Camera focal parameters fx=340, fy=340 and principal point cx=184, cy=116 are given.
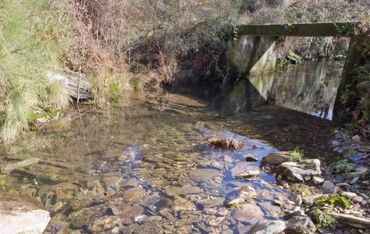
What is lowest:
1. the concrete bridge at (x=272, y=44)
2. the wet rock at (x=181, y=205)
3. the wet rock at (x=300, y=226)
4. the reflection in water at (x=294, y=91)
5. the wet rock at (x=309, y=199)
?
the wet rock at (x=181, y=205)

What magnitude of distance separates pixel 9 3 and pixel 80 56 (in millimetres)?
3543

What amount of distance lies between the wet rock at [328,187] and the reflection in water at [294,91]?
3.73 meters

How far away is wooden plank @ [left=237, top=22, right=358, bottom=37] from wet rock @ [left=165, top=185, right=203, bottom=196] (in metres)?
5.30

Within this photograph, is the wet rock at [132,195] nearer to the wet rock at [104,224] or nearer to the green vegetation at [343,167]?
the wet rock at [104,224]

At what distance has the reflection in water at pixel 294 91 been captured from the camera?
8773 millimetres

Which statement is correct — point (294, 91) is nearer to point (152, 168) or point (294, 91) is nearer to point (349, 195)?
point (152, 168)

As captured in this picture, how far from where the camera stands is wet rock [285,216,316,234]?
3.01 m

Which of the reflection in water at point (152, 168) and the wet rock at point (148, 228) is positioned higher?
the reflection in water at point (152, 168)

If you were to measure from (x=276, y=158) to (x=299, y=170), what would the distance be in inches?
20.6

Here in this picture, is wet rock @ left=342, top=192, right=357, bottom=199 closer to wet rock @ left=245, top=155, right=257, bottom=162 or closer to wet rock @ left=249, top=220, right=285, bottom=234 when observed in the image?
wet rock @ left=249, top=220, right=285, bottom=234

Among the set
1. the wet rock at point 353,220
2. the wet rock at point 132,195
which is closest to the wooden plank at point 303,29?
the wet rock at point 353,220

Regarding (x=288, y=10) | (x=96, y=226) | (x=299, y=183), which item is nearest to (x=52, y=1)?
(x=96, y=226)

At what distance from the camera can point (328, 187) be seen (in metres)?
3.96

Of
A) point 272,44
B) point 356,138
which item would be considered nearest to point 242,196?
point 356,138
